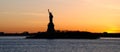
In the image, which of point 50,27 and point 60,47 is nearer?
point 60,47

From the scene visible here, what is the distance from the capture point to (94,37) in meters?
162

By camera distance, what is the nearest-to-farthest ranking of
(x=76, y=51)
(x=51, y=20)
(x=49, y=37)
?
(x=76, y=51) → (x=51, y=20) → (x=49, y=37)

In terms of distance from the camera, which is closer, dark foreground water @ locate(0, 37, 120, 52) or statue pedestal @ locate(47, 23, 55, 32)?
dark foreground water @ locate(0, 37, 120, 52)

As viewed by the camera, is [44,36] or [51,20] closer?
[51,20]

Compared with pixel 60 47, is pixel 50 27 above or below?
above

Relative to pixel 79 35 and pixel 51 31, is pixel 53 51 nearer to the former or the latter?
pixel 51 31

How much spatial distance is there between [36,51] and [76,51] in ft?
18.4

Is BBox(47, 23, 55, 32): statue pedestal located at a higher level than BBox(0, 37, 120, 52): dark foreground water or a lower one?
higher

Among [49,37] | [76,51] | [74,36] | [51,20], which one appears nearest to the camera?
[76,51]

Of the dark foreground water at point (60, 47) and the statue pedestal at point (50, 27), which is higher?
the statue pedestal at point (50, 27)

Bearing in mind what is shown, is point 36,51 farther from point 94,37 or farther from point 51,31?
point 94,37

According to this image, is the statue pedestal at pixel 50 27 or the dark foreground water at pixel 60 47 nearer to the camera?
the dark foreground water at pixel 60 47

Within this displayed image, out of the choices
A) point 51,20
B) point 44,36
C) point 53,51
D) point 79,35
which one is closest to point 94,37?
point 79,35

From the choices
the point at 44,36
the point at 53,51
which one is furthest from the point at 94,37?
the point at 53,51
